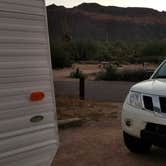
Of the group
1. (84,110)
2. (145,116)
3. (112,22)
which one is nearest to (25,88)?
(145,116)

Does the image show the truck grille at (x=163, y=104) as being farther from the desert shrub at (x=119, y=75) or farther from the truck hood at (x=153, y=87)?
the desert shrub at (x=119, y=75)

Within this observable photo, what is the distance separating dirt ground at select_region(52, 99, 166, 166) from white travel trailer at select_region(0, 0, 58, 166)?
9.48ft

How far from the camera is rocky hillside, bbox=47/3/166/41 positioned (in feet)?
392

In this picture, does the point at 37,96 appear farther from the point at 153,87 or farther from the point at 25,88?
the point at 153,87

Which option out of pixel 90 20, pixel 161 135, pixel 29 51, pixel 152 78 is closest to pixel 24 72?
pixel 29 51

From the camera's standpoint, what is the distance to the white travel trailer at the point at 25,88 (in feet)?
14.5

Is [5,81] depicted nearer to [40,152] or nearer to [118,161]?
[40,152]

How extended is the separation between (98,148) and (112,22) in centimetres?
12131

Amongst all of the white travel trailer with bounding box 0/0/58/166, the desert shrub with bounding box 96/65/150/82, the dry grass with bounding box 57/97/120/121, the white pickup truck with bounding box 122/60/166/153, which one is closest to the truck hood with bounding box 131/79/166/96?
the white pickup truck with bounding box 122/60/166/153

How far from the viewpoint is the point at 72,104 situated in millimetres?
14805

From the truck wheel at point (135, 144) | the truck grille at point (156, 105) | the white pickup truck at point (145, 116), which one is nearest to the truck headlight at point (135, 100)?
the white pickup truck at point (145, 116)

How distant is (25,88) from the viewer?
4562mm

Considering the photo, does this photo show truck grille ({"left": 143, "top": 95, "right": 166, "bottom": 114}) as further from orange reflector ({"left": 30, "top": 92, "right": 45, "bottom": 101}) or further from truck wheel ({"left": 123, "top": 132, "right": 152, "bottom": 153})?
orange reflector ({"left": 30, "top": 92, "right": 45, "bottom": 101})

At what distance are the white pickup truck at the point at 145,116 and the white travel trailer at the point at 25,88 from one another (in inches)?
100
